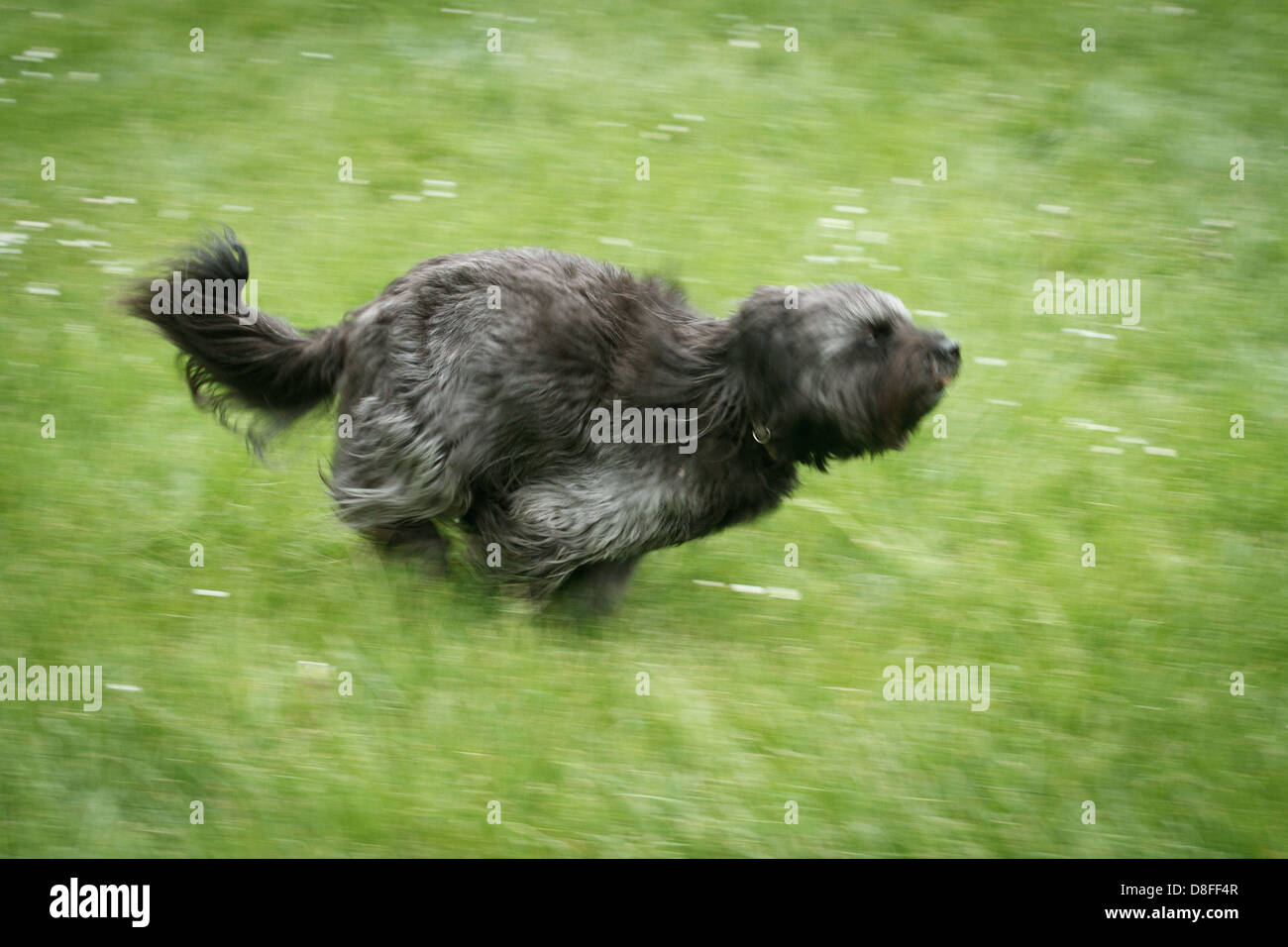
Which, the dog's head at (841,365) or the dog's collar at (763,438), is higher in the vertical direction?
the dog's head at (841,365)

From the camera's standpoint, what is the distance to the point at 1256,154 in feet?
38.4

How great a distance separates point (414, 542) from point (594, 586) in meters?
0.90

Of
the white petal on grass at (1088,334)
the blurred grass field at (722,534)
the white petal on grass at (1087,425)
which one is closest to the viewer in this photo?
the blurred grass field at (722,534)

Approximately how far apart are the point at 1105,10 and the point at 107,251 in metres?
9.78

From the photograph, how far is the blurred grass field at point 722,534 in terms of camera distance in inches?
205

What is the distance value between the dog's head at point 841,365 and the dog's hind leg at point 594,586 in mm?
1030

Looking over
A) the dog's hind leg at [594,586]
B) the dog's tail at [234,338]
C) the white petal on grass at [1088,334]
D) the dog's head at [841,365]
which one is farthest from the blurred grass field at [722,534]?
the dog's head at [841,365]

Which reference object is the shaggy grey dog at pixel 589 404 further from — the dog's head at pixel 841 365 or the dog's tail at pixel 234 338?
the dog's tail at pixel 234 338

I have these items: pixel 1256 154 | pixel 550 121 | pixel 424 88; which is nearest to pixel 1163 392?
pixel 1256 154

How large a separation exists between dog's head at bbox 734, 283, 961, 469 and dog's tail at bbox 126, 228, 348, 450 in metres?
2.09

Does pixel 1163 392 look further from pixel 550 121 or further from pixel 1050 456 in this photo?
pixel 550 121

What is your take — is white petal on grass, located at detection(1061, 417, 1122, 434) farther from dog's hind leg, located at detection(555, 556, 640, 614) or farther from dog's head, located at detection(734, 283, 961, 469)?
dog's hind leg, located at detection(555, 556, 640, 614)

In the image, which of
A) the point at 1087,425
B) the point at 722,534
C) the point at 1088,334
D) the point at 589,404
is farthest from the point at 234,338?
the point at 1088,334

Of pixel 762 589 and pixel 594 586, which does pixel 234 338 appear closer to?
pixel 594 586
